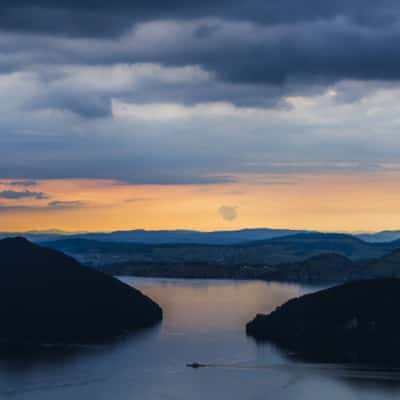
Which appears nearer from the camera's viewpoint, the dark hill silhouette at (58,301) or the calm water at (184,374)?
the calm water at (184,374)

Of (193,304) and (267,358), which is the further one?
(193,304)

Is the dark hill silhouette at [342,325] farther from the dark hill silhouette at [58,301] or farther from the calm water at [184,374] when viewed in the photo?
the dark hill silhouette at [58,301]

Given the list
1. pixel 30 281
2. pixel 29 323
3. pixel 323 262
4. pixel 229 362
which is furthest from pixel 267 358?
pixel 323 262

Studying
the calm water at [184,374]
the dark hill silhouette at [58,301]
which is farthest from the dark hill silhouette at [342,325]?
the dark hill silhouette at [58,301]

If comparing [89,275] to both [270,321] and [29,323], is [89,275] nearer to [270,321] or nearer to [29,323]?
[29,323]

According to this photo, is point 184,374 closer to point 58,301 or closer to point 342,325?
point 342,325

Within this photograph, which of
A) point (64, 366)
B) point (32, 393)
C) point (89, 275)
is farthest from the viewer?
point (89, 275)

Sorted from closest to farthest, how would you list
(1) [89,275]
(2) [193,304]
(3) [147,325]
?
(3) [147,325] → (1) [89,275] → (2) [193,304]
